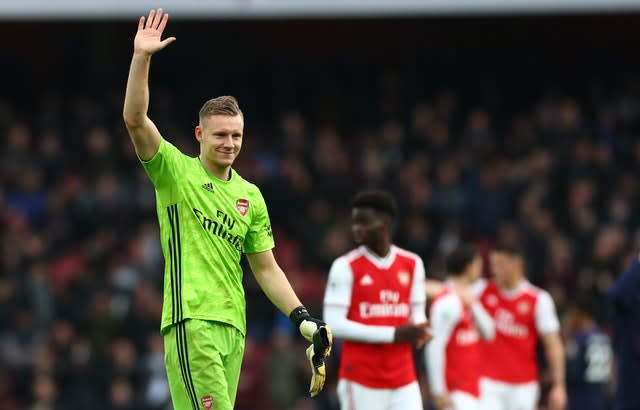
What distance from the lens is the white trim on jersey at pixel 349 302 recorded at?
8703mm

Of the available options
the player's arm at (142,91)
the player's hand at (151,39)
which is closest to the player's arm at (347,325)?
the player's arm at (142,91)

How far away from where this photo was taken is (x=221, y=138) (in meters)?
6.71

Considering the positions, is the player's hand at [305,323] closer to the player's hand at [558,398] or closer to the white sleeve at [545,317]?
the player's hand at [558,398]

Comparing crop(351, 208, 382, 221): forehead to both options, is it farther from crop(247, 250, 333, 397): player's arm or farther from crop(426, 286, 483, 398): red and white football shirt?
crop(247, 250, 333, 397): player's arm

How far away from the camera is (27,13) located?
750 inches

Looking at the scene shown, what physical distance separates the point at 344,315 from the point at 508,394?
3224 mm

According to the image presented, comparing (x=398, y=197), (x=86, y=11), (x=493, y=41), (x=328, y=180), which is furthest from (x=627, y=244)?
(x=86, y=11)

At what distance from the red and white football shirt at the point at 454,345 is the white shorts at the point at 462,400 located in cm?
3

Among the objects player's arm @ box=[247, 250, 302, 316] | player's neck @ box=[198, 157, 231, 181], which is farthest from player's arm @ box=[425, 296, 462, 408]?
player's neck @ box=[198, 157, 231, 181]

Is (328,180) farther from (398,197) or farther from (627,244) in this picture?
(627,244)

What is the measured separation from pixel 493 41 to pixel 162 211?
16.5m

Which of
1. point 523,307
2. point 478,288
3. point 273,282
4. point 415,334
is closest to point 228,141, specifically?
point 273,282

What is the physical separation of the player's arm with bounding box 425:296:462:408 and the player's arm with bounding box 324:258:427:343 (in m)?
1.51

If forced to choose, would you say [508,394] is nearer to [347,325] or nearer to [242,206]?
[347,325]
